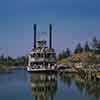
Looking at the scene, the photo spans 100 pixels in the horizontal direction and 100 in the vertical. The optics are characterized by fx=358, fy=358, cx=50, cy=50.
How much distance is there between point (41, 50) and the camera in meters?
106

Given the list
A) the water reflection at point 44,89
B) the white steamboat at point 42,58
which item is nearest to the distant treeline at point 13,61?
the white steamboat at point 42,58

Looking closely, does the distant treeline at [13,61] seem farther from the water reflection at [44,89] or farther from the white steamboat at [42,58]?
the water reflection at [44,89]

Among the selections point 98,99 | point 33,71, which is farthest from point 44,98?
point 33,71

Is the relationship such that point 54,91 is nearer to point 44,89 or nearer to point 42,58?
point 44,89

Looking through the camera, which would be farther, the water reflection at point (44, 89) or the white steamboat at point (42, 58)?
the white steamboat at point (42, 58)

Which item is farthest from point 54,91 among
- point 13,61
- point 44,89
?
point 13,61

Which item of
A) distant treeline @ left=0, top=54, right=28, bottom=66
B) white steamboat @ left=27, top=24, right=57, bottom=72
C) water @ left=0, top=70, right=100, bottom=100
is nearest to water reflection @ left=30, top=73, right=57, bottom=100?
water @ left=0, top=70, right=100, bottom=100

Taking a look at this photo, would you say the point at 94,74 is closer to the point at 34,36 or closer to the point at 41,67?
the point at 41,67

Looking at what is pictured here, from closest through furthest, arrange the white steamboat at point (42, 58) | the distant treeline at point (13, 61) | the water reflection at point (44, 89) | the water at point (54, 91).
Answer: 1. the water at point (54, 91)
2. the water reflection at point (44, 89)
3. the white steamboat at point (42, 58)
4. the distant treeline at point (13, 61)

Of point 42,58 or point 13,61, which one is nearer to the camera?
point 42,58

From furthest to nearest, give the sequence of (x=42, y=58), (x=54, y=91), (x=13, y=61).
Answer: (x=13, y=61)
(x=42, y=58)
(x=54, y=91)

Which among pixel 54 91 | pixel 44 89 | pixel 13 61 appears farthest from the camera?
pixel 13 61

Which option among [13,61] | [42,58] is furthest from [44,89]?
[13,61]

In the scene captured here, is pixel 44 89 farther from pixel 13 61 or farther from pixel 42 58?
pixel 13 61
